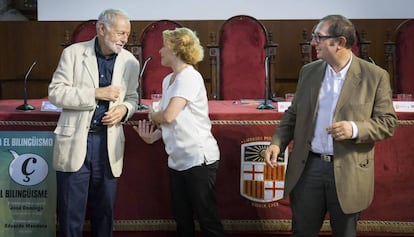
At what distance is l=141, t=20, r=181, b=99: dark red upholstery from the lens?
14.8ft

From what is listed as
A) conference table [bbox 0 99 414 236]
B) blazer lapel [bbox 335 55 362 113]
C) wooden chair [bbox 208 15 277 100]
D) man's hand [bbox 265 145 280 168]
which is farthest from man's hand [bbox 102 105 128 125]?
wooden chair [bbox 208 15 277 100]

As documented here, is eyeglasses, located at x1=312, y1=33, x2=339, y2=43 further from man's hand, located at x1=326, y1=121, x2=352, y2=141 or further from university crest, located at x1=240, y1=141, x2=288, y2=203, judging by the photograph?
university crest, located at x1=240, y1=141, x2=288, y2=203

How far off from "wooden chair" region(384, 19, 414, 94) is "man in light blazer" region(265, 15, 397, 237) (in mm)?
2636

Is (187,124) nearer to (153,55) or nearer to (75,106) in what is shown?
(75,106)

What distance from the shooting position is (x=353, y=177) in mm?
1997

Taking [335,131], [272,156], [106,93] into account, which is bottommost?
[272,156]

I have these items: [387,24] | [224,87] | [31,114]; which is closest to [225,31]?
[224,87]

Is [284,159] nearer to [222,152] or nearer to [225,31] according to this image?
[222,152]

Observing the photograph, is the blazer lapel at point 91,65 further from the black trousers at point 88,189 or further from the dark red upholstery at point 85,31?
the dark red upholstery at point 85,31

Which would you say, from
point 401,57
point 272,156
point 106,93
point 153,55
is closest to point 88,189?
point 106,93

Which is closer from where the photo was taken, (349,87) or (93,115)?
(349,87)

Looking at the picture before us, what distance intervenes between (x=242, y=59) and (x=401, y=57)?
1.37 m

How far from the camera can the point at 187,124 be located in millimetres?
2340

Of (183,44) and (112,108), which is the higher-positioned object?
(183,44)
